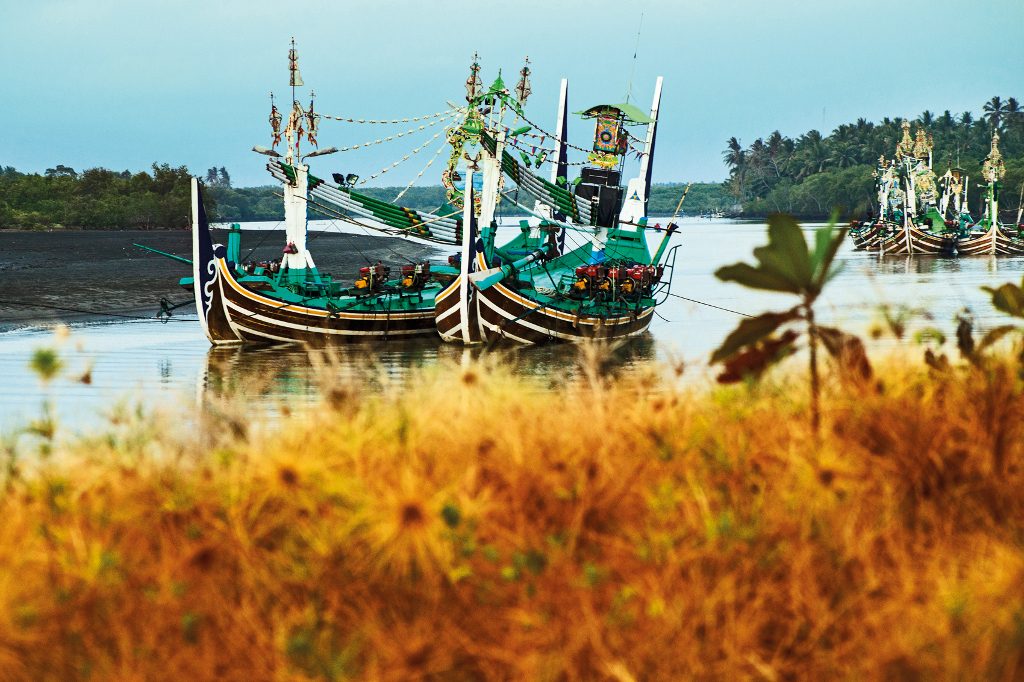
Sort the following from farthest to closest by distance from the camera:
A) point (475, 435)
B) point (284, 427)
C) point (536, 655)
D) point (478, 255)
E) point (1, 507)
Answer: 1. point (478, 255)
2. point (284, 427)
3. point (475, 435)
4. point (1, 507)
5. point (536, 655)

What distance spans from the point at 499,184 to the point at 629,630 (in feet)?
72.6

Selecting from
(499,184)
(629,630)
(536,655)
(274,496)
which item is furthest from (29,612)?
(499,184)

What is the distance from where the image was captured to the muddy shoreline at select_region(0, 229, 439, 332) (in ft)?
110

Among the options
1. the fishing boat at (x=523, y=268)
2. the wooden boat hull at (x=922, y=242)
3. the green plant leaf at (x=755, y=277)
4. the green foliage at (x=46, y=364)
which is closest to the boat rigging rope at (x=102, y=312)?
the fishing boat at (x=523, y=268)

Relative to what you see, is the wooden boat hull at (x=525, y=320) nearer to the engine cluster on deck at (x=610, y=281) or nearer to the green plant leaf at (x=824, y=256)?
the engine cluster on deck at (x=610, y=281)

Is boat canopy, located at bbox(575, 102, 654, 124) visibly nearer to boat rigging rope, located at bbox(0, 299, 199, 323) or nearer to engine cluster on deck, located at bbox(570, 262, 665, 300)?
engine cluster on deck, located at bbox(570, 262, 665, 300)

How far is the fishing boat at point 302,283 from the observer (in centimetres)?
2616

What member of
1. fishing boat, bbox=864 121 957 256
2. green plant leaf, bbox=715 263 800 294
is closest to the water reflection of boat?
green plant leaf, bbox=715 263 800 294

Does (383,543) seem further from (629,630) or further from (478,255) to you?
(478,255)

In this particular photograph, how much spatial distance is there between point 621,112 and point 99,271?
25231 millimetres

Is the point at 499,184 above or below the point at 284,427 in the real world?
above

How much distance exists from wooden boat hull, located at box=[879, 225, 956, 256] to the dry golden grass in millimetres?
70524

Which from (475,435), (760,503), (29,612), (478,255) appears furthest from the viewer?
(478,255)

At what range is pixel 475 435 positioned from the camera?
652cm
